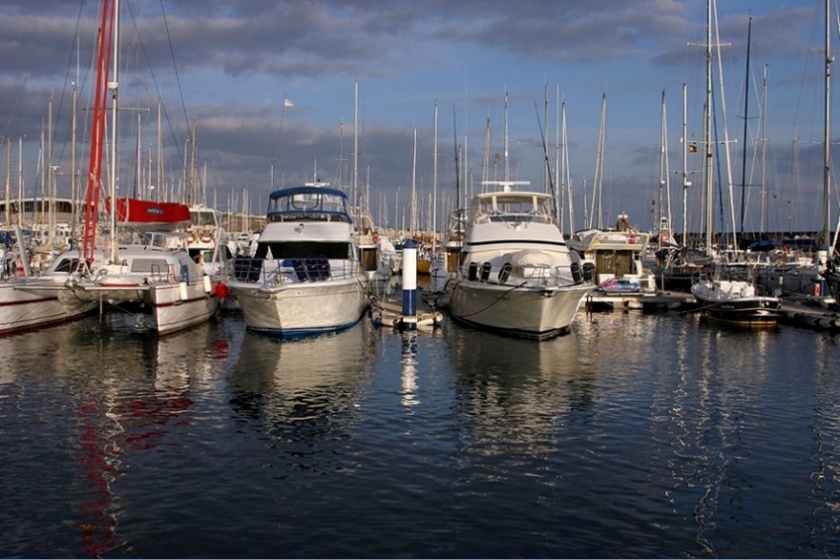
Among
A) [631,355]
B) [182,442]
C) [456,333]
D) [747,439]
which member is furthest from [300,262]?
[747,439]

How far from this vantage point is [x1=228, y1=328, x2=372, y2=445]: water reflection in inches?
553

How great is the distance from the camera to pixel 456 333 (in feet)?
87.8

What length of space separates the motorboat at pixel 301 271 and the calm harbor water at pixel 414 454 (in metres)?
1.98

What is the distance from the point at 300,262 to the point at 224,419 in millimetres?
11338

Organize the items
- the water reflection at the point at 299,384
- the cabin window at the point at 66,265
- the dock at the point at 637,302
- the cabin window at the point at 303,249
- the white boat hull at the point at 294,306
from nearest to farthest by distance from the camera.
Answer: the water reflection at the point at 299,384, the white boat hull at the point at 294,306, the cabin window at the point at 303,249, the cabin window at the point at 66,265, the dock at the point at 637,302

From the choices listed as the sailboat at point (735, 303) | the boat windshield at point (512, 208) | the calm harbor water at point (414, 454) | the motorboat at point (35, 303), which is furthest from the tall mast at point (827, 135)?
the motorboat at point (35, 303)

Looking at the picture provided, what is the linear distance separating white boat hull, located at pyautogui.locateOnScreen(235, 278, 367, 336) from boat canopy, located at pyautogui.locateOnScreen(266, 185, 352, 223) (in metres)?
5.58

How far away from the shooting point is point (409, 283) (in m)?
27.2

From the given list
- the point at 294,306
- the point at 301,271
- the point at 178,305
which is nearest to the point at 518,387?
the point at 294,306

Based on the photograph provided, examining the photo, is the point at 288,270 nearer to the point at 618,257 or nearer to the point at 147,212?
the point at 147,212

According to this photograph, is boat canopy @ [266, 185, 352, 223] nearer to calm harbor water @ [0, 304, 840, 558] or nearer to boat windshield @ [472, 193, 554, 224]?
boat windshield @ [472, 193, 554, 224]

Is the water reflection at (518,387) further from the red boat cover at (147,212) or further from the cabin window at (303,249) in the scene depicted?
the red boat cover at (147,212)

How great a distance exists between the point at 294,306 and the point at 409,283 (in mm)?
4856

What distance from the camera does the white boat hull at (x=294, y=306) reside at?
76.9 feet
